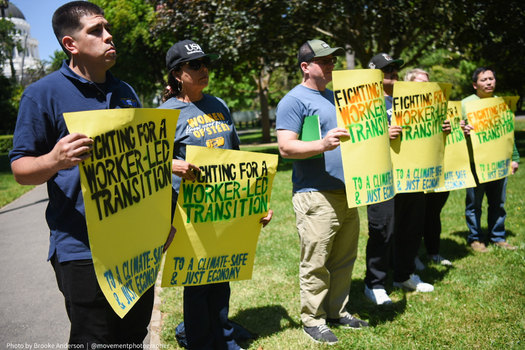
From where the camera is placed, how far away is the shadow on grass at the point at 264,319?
3.83 m

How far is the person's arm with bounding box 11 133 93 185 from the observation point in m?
1.93

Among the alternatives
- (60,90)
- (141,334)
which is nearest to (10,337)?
Answer: (141,334)

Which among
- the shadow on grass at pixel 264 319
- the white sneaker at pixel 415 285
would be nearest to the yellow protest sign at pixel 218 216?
the shadow on grass at pixel 264 319

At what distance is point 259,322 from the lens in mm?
3967

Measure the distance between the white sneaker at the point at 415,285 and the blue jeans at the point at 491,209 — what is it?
5.28ft

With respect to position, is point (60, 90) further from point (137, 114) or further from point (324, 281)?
point (324, 281)

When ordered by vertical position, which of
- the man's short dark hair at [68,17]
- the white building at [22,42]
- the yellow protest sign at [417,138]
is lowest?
the yellow protest sign at [417,138]

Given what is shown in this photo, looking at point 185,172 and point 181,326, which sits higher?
point 185,172

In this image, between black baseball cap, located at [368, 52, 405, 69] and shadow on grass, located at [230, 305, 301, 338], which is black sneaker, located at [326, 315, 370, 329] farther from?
black baseball cap, located at [368, 52, 405, 69]

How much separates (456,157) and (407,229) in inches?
39.7

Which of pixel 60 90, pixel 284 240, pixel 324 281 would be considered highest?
pixel 60 90

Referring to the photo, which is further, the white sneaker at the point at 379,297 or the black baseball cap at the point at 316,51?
the white sneaker at the point at 379,297

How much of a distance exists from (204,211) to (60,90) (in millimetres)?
1262

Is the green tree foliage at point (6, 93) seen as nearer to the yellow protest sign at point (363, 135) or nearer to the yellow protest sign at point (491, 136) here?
the yellow protest sign at point (491, 136)
